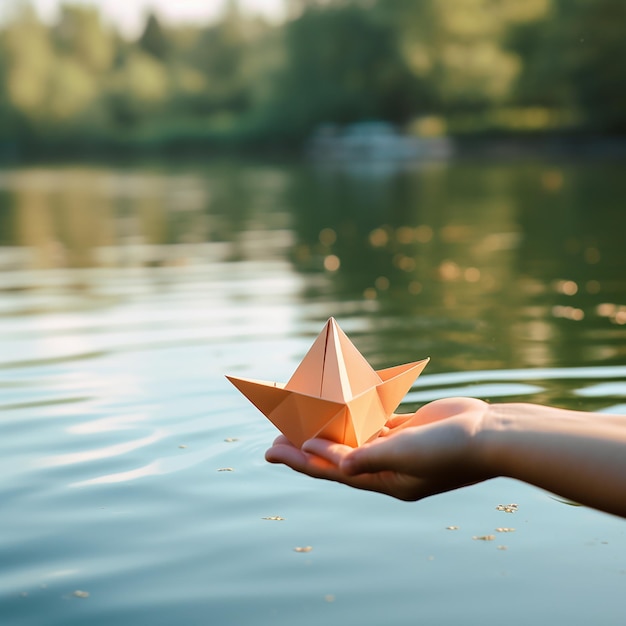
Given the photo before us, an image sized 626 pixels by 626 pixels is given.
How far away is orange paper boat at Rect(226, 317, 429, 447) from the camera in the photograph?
3322mm

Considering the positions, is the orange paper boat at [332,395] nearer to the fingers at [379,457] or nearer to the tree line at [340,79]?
the fingers at [379,457]

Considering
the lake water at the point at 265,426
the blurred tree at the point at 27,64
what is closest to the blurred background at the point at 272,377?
the lake water at the point at 265,426

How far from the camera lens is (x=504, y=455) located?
2.99 metres

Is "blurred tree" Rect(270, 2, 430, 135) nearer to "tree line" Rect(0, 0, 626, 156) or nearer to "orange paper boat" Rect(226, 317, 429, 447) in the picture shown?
"tree line" Rect(0, 0, 626, 156)

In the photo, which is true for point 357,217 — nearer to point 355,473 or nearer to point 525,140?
point 355,473

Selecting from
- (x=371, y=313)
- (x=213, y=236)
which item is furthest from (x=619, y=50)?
(x=371, y=313)

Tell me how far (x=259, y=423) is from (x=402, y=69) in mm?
61593

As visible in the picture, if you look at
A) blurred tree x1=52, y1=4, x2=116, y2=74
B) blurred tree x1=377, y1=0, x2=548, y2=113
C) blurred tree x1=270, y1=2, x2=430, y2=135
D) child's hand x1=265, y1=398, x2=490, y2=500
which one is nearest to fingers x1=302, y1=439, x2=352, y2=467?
child's hand x1=265, y1=398, x2=490, y2=500

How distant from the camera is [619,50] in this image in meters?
48.4

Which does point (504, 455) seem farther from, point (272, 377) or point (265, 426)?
point (272, 377)

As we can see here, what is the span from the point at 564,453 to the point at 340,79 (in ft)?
219

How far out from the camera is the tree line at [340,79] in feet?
168

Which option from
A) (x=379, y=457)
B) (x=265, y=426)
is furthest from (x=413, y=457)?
(x=265, y=426)

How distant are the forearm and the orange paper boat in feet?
1.49
